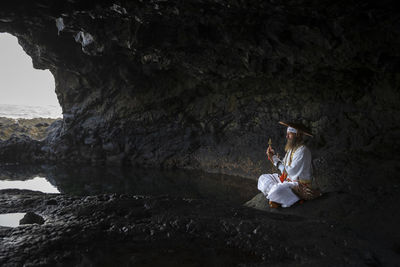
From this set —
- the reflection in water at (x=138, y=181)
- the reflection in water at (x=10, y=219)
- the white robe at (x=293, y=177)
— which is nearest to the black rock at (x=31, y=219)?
the reflection in water at (x=10, y=219)

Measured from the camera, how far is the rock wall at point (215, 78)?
6234 mm

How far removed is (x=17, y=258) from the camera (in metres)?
2.80

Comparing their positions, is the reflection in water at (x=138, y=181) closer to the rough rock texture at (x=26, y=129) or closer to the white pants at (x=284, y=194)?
the white pants at (x=284, y=194)

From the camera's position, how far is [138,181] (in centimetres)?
926

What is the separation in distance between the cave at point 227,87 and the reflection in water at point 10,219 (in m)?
3.24

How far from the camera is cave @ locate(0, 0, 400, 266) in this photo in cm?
574

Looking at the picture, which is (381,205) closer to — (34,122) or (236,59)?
(236,59)

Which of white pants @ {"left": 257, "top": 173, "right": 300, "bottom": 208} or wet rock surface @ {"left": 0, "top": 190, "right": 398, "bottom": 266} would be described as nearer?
wet rock surface @ {"left": 0, "top": 190, "right": 398, "bottom": 266}

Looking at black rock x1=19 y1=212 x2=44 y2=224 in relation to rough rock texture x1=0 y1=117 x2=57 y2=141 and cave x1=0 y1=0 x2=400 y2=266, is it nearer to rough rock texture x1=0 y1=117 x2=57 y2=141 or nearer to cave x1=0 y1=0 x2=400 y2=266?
cave x1=0 y1=0 x2=400 y2=266

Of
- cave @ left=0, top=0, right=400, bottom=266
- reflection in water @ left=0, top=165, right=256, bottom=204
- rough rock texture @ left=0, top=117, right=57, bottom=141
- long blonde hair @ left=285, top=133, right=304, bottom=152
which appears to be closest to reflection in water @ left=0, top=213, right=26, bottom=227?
cave @ left=0, top=0, right=400, bottom=266

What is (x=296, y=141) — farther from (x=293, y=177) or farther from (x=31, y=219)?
(x=31, y=219)

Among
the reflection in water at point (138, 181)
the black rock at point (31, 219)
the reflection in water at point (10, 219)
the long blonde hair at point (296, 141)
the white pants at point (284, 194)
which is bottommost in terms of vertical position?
the reflection in water at point (138, 181)

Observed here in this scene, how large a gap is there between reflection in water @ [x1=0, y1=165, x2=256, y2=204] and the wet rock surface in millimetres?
3102

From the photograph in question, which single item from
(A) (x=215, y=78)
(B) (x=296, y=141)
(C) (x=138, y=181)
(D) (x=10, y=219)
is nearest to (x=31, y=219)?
(D) (x=10, y=219)
